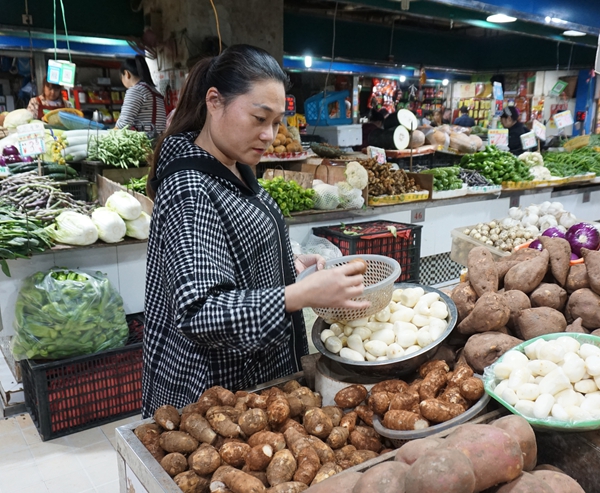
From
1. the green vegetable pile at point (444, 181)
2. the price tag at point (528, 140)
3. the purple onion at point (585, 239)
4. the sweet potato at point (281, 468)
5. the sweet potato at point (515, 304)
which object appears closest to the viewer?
the sweet potato at point (281, 468)

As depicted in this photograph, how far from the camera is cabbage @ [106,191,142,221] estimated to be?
3.64 m

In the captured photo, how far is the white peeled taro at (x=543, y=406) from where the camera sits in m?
1.47

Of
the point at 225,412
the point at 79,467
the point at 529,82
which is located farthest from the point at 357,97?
the point at 225,412

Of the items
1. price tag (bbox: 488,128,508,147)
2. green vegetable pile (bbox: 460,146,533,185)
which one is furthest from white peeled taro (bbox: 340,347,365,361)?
price tag (bbox: 488,128,508,147)

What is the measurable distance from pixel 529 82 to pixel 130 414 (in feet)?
45.9

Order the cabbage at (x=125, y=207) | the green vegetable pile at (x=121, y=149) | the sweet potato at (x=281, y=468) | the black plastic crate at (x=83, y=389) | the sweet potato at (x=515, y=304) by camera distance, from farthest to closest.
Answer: the green vegetable pile at (x=121, y=149)
the cabbage at (x=125, y=207)
the black plastic crate at (x=83, y=389)
the sweet potato at (x=515, y=304)
the sweet potato at (x=281, y=468)

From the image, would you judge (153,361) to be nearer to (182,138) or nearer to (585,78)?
(182,138)

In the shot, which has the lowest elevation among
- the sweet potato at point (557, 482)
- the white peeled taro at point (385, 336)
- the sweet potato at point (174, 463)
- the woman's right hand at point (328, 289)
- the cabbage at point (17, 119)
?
the sweet potato at point (174, 463)

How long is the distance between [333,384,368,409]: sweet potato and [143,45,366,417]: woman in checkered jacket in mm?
279

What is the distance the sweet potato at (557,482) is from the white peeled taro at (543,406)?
21 centimetres

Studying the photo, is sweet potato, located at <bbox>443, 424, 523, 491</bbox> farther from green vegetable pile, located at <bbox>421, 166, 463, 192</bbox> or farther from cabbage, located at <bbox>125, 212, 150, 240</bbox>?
Result: green vegetable pile, located at <bbox>421, 166, 463, 192</bbox>

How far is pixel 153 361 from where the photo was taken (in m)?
1.94

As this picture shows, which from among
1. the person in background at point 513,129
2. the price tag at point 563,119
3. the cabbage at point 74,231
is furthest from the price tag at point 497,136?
the cabbage at point 74,231

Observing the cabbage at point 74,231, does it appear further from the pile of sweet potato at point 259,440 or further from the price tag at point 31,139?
the pile of sweet potato at point 259,440
